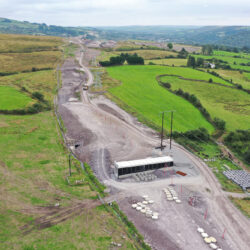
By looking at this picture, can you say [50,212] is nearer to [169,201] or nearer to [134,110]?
[169,201]

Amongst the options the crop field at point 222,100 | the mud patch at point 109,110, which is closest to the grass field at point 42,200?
the mud patch at point 109,110

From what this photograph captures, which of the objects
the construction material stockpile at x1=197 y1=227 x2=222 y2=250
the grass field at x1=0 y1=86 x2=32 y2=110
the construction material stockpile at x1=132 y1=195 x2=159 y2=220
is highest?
the grass field at x1=0 y1=86 x2=32 y2=110

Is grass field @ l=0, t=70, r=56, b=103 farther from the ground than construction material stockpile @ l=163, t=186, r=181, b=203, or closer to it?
farther from the ground

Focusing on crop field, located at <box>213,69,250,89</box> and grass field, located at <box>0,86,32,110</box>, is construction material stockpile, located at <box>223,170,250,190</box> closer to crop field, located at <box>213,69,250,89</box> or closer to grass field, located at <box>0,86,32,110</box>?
grass field, located at <box>0,86,32,110</box>

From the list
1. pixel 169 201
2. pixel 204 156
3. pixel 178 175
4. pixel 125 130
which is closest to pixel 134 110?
pixel 125 130

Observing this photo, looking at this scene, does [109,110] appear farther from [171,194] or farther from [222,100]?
[222,100]

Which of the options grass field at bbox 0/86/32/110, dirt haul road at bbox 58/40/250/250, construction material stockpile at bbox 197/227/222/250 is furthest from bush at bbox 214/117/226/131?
grass field at bbox 0/86/32/110

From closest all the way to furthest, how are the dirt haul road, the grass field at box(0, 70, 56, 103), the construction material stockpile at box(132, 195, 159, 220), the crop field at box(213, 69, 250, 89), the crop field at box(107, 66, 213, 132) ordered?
the dirt haul road
the construction material stockpile at box(132, 195, 159, 220)
the crop field at box(107, 66, 213, 132)
the grass field at box(0, 70, 56, 103)
the crop field at box(213, 69, 250, 89)
